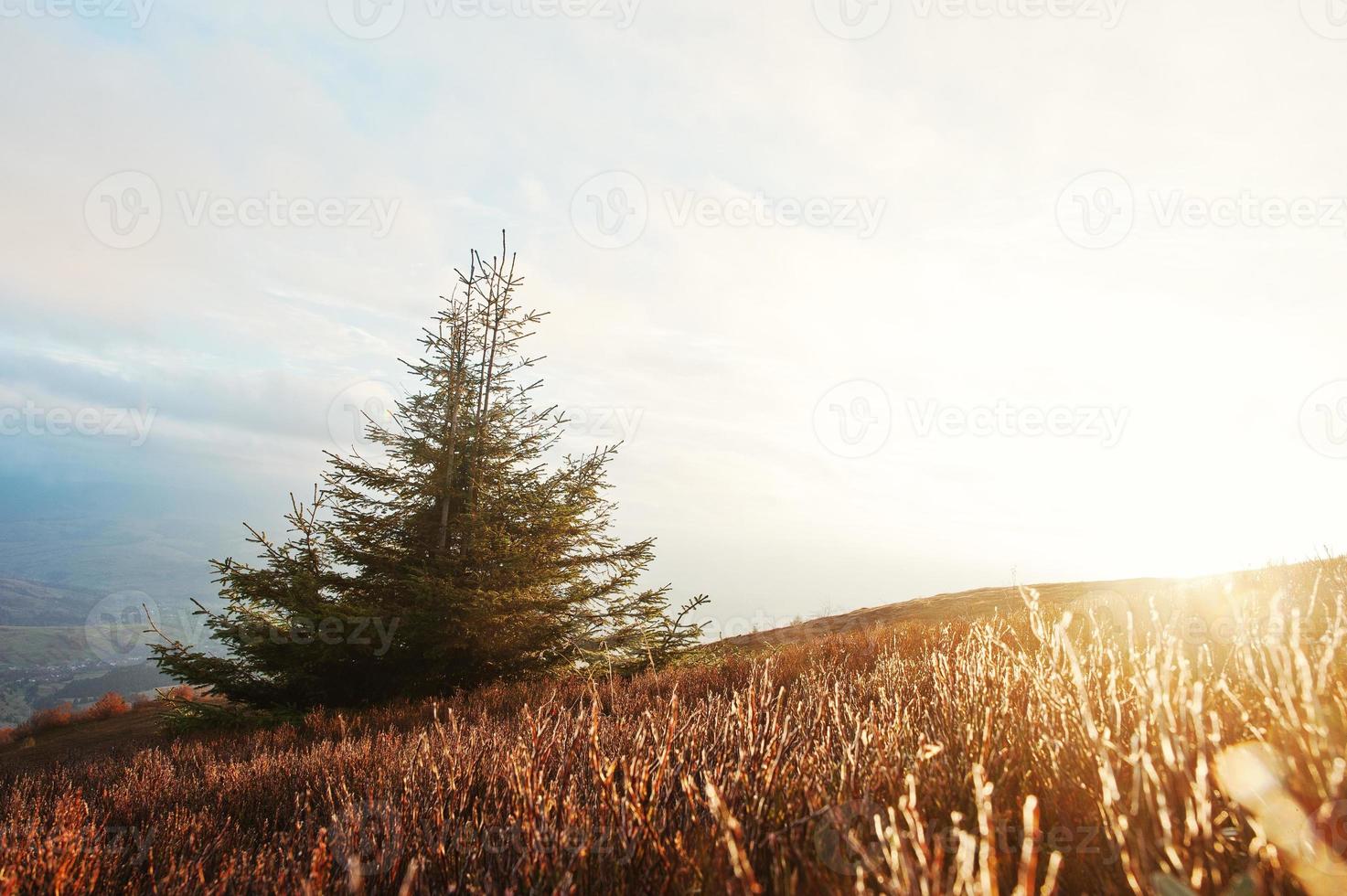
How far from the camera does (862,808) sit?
2.26m

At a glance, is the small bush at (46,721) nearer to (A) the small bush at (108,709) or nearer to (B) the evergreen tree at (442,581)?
(A) the small bush at (108,709)

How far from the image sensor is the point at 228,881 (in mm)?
2600

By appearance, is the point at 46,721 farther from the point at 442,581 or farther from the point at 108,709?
the point at 442,581

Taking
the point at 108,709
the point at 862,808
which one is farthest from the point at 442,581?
the point at 108,709

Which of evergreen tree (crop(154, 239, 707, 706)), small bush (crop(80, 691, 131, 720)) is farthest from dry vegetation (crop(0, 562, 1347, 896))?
small bush (crop(80, 691, 131, 720))

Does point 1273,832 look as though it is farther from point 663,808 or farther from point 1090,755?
point 663,808

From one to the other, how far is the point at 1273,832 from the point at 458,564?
32.2 feet

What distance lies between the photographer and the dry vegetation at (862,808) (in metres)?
1.72

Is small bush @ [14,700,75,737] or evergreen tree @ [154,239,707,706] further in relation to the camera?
small bush @ [14,700,75,737]

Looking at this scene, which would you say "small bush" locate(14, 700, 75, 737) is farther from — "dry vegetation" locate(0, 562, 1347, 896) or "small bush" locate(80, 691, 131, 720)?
"dry vegetation" locate(0, 562, 1347, 896)

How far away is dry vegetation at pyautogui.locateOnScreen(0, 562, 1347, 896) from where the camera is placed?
172 centimetres

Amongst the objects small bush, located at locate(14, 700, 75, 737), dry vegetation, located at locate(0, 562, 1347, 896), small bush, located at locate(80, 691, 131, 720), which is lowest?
small bush, located at locate(14, 700, 75, 737)

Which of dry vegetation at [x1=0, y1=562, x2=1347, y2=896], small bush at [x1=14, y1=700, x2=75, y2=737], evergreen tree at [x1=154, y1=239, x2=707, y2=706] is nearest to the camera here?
dry vegetation at [x1=0, y1=562, x2=1347, y2=896]

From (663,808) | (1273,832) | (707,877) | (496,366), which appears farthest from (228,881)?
Answer: (496,366)
